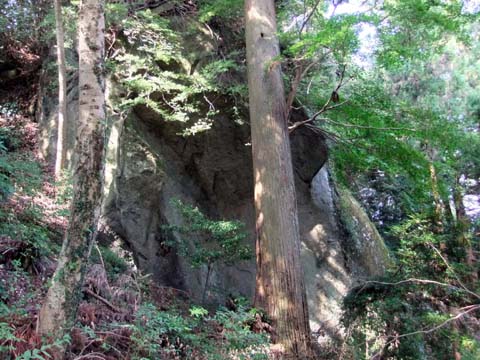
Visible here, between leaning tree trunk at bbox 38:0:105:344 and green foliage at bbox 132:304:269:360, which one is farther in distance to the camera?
green foliage at bbox 132:304:269:360

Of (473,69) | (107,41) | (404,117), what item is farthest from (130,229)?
(473,69)

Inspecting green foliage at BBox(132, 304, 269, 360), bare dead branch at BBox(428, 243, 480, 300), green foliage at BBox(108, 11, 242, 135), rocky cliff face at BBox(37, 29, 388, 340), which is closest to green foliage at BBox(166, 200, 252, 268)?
rocky cliff face at BBox(37, 29, 388, 340)

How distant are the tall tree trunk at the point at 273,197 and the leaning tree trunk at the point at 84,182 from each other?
108 inches

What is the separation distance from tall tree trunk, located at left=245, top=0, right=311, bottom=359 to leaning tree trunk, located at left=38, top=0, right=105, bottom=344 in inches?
108

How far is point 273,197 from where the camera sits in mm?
5938

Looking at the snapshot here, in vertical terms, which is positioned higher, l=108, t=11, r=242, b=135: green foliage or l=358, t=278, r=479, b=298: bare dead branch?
l=108, t=11, r=242, b=135: green foliage

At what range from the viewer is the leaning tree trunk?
133 inches

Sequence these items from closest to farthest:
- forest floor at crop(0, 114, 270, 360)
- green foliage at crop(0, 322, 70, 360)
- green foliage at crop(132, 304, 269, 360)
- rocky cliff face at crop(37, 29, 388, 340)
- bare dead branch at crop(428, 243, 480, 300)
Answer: green foliage at crop(0, 322, 70, 360), forest floor at crop(0, 114, 270, 360), green foliage at crop(132, 304, 269, 360), bare dead branch at crop(428, 243, 480, 300), rocky cliff face at crop(37, 29, 388, 340)

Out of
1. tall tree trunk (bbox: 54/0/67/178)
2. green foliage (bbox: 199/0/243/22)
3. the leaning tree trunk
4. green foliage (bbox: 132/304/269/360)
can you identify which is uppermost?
green foliage (bbox: 199/0/243/22)

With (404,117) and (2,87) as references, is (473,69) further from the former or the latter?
(2,87)

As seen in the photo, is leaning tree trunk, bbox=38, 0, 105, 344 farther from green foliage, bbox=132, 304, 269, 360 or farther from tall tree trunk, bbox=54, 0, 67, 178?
tall tree trunk, bbox=54, 0, 67, 178

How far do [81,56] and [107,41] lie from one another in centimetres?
653

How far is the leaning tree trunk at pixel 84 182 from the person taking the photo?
337cm

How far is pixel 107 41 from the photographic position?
385 inches
